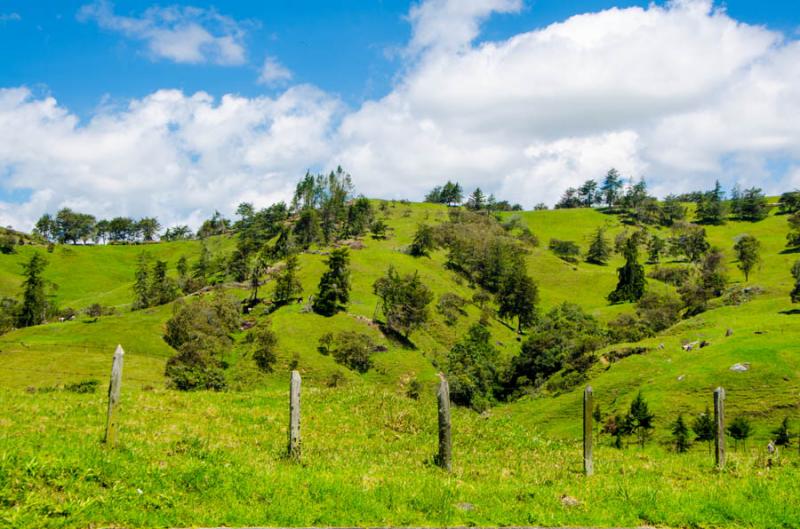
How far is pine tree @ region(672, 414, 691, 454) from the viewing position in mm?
52875

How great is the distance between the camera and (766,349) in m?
67.1

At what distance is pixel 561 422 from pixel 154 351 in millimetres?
80536

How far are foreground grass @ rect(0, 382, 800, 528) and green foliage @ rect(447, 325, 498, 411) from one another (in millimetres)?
90126

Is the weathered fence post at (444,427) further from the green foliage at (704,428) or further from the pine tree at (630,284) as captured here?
the pine tree at (630,284)

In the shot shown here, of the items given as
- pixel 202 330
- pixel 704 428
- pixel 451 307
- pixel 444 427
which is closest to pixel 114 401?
pixel 444 427

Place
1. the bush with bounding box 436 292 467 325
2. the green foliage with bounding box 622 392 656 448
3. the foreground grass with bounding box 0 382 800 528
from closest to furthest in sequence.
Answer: the foreground grass with bounding box 0 382 800 528 → the green foliage with bounding box 622 392 656 448 → the bush with bounding box 436 292 467 325

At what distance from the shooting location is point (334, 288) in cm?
13625

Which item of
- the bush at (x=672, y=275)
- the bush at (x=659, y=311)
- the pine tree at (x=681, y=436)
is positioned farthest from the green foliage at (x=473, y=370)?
the bush at (x=672, y=275)

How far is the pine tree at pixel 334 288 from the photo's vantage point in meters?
134

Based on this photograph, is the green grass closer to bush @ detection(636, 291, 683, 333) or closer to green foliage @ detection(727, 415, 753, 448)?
green foliage @ detection(727, 415, 753, 448)

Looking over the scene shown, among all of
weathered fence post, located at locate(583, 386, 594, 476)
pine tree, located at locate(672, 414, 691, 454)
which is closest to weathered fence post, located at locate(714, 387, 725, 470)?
weathered fence post, located at locate(583, 386, 594, 476)

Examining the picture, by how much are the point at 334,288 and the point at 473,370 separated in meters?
40.0

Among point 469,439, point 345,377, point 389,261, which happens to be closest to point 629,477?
point 469,439

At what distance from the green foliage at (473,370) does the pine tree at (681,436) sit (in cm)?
5473
